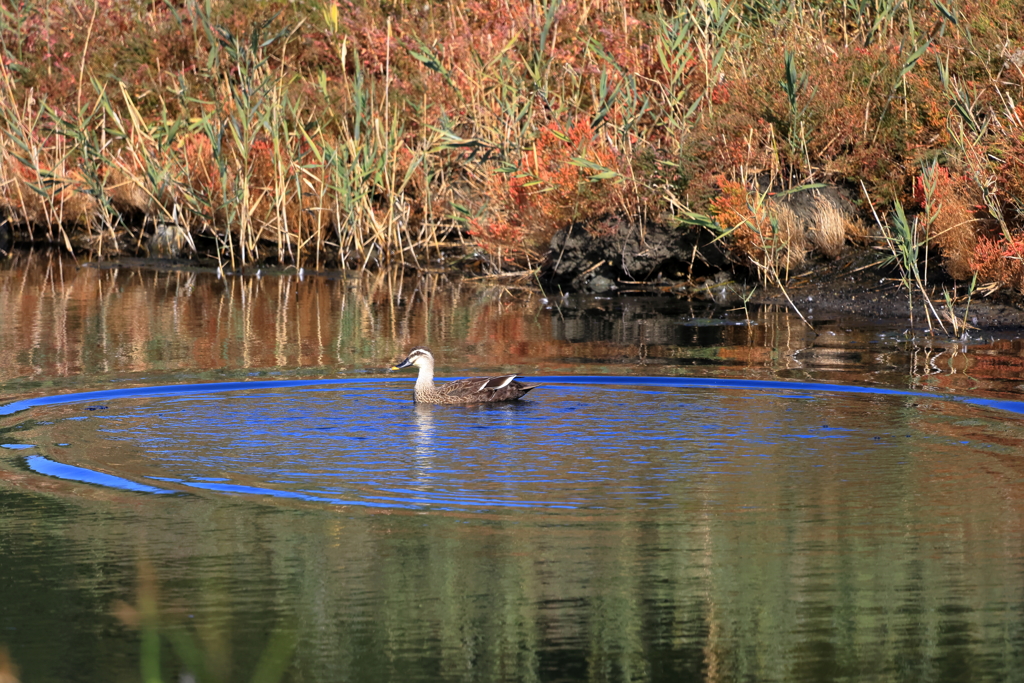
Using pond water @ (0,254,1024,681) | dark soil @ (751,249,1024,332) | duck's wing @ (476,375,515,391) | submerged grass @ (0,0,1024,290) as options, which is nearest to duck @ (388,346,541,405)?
duck's wing @ (476,375,515,391)

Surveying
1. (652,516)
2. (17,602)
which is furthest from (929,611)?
(17,602)

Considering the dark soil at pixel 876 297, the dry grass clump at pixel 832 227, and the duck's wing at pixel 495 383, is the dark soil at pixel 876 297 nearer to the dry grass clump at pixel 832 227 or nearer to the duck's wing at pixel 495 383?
the dry grass clump at pixel 832 227

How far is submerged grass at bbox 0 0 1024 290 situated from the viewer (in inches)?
595

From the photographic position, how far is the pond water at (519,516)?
191 inches

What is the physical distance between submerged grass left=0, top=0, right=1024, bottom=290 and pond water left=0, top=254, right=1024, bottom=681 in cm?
376

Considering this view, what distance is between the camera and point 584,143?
16625mm

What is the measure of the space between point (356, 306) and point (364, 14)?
1079 centimetres

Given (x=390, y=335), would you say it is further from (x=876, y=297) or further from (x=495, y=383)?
(x=876, y=297)

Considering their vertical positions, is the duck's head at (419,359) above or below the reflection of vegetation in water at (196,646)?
above

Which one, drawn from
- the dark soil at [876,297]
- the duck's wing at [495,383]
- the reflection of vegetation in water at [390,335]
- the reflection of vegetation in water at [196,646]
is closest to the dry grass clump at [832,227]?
the dark soil at [876,297]

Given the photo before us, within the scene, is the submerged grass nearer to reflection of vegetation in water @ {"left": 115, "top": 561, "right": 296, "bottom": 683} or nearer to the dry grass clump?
the dry grass clump

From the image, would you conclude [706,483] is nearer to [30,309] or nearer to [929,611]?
[929,611]

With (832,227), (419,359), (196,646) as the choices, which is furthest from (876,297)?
(196,646)

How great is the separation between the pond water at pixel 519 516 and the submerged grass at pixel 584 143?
12.3ft
